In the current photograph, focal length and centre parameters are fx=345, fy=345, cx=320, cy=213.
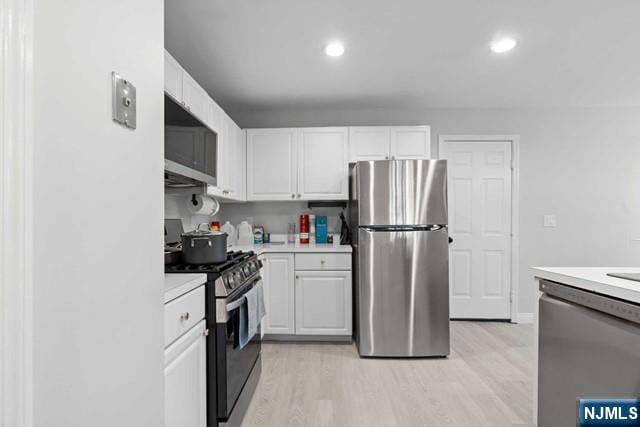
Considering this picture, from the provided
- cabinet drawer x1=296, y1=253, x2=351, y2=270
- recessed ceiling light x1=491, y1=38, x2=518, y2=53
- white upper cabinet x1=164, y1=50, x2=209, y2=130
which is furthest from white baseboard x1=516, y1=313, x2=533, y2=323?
white upper cabinet x1=164, y1=50, x2=209, y2=130

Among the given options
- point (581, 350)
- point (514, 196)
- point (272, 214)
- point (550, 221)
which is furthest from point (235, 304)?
point (550, 221)

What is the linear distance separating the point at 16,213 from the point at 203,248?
1.39 metres

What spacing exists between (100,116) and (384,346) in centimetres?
276

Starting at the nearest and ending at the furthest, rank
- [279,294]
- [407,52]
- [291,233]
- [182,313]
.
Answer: [182,313] → [407,52] → [279,294] → [291,233]

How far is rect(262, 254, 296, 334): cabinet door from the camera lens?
325 centimetres

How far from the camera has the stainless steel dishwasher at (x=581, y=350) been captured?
4.03 feet

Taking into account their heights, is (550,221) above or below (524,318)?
above

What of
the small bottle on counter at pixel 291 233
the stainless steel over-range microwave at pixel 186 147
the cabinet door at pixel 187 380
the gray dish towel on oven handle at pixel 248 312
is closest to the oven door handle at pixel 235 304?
the gray dish towel on oven handle at pixel 248 312

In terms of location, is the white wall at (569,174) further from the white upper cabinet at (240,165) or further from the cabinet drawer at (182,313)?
the cabinet drawer at (182,313)

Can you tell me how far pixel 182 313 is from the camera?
4.54 ft

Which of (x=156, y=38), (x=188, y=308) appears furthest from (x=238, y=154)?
(x=156, y=38)

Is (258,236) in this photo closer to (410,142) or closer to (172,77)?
(410,142)

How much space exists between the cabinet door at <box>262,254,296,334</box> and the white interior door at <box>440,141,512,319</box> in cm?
191

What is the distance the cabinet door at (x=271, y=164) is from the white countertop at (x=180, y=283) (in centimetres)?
202
